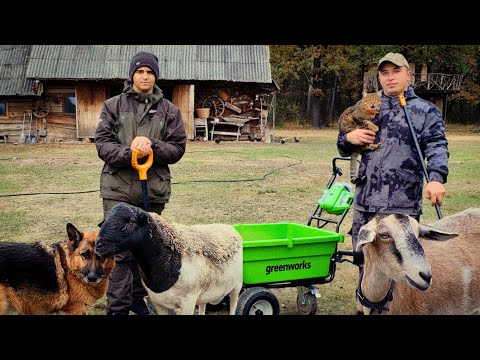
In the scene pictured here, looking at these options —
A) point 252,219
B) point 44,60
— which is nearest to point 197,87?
point 44,60

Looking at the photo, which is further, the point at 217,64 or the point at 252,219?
the point at 217,64

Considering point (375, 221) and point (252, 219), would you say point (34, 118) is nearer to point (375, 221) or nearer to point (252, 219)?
point (252, 219)

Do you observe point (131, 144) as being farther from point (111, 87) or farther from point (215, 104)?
point (111, 87)

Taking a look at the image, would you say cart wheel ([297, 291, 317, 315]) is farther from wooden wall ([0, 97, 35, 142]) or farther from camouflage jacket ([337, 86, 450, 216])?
wooden wall ([0, 97, 35, 142])

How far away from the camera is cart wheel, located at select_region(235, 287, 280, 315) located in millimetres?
4477

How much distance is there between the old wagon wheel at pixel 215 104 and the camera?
24.9 m

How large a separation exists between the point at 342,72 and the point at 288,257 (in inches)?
1563

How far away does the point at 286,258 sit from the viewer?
15.2ft

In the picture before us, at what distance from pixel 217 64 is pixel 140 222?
2128 cm

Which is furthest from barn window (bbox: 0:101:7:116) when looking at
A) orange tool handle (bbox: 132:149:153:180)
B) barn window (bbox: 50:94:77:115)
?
orange tool handle (bbox: 132:149:153:180)

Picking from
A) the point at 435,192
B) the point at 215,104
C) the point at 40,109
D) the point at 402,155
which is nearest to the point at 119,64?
the point at 40,109

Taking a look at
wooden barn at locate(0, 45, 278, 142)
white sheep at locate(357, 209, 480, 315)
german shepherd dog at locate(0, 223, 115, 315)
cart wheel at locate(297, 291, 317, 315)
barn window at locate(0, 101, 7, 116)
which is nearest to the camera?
white sheep at locate(357, 209, 480, 315)

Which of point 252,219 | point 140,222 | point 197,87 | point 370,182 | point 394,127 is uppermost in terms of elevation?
point 197,87

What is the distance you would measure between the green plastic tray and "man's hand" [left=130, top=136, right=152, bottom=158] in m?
1.06
